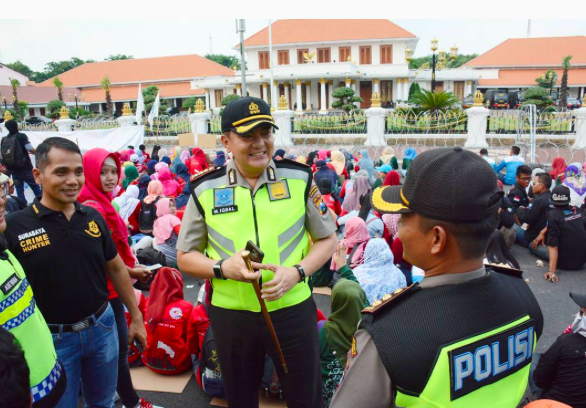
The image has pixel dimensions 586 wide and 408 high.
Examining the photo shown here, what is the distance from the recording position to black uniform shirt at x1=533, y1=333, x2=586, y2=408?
2.60m

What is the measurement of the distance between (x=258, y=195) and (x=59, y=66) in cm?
7953

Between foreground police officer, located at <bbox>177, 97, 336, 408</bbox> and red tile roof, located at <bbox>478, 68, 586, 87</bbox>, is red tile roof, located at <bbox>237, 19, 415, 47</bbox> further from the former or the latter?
foreground police officer, located at <bbox>177, 97, 336, 408</bbox>

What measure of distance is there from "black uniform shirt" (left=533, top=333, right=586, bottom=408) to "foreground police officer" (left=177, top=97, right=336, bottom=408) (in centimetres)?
154

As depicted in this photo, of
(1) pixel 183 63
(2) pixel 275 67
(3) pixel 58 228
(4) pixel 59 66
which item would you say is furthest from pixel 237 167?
(4) pixel 59 66

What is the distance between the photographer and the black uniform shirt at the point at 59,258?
6.97ft

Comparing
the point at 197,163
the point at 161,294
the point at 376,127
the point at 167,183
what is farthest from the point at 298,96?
the point at 161,294

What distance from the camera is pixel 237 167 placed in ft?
7.36

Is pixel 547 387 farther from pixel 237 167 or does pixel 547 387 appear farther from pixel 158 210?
pixel 158 210

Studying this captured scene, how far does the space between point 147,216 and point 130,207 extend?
43 cm

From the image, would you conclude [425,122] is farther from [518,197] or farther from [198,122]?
[518,197]

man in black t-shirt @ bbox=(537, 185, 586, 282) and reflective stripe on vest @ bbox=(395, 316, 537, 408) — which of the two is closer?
reflective stripe on vest @ bbox=(395, 316, 537, 408)

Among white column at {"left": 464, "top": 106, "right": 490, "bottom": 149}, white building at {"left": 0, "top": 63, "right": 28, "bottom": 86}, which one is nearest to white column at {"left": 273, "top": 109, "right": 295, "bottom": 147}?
white column at {"left": 464, "top": 106, "right": 490, "bottom": 149}

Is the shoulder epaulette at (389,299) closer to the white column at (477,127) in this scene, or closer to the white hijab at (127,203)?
the white hijab at (127,203)

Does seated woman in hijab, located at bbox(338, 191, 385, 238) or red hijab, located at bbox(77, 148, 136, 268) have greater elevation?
red hijab, located at bbox(77, 148, 136, 268)
